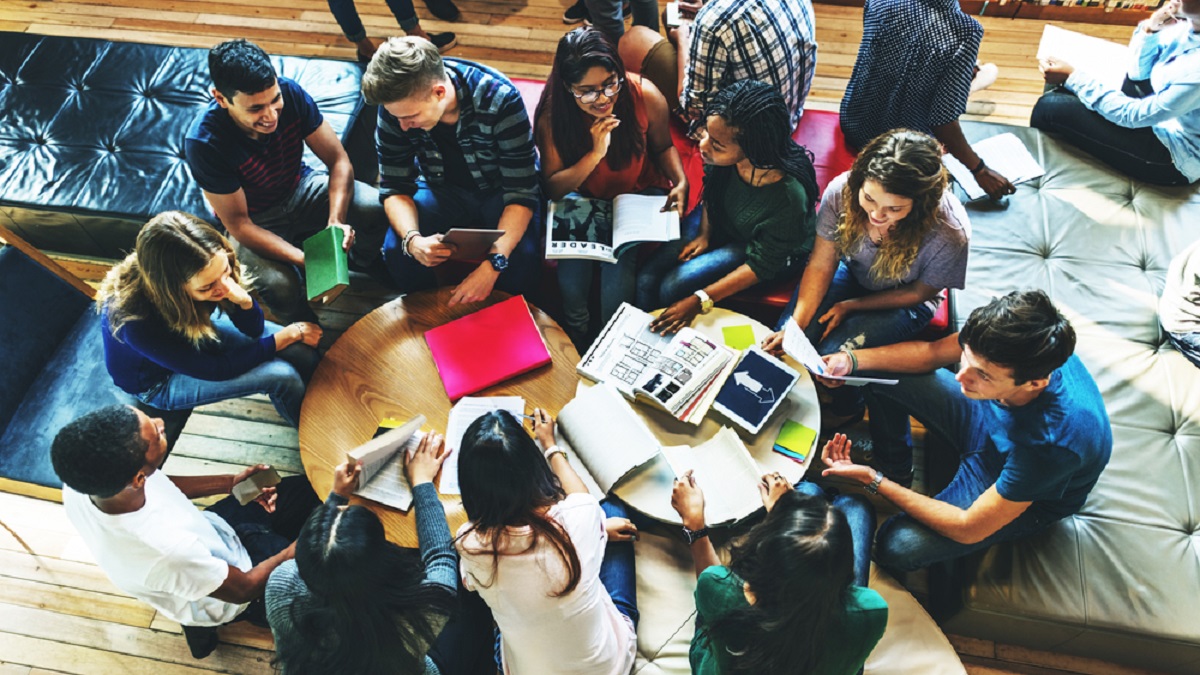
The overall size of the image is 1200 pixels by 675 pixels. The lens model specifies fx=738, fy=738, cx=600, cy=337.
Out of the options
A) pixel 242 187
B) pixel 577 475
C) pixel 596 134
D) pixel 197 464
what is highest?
pixel 596 134

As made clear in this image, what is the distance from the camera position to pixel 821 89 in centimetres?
397

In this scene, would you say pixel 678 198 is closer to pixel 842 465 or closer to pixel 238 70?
pixel 842 465

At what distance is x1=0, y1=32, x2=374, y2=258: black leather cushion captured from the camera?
10.0ft

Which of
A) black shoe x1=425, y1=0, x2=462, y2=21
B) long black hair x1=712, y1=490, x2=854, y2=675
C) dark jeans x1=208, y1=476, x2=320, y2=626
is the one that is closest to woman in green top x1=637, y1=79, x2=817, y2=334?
long black hair x1=712, y1=490, x2=854, y2=675

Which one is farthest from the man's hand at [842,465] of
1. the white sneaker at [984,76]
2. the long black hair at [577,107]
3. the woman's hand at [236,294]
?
the white sneaker at [984,76]

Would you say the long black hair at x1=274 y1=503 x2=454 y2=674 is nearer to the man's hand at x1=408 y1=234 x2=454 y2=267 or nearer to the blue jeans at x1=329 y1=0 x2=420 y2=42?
the man's hand at x1=408 y1=234 x2=454 y2=267

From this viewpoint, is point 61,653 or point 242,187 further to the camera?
point 242,187

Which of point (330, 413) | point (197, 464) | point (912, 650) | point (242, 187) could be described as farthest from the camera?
point (197, 464)

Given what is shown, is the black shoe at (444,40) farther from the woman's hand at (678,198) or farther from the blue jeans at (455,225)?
the woman's hand at (678,198)

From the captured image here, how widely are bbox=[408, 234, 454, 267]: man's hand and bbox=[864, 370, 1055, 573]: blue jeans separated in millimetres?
1549

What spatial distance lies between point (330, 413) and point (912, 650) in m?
1.84

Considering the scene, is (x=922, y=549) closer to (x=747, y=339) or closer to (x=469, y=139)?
(x=747, y=339)

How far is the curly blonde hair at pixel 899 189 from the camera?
7.01 feet

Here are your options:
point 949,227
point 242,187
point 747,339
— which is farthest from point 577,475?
point 242,187
